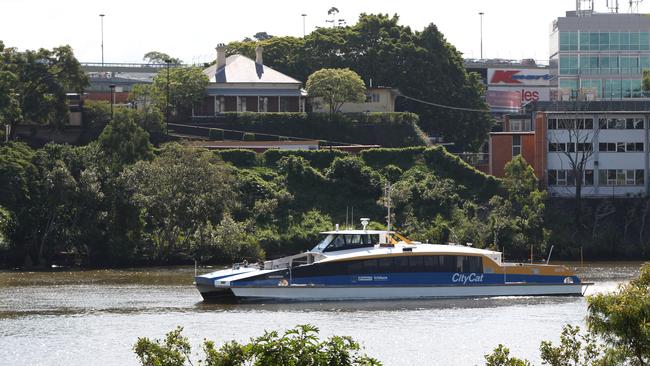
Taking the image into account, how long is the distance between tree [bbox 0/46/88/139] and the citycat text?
130 feet

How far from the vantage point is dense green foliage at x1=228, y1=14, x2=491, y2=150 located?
111 m

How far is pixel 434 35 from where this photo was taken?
367ft

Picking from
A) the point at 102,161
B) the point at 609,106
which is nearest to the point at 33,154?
the point at 102,161

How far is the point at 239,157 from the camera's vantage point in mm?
91188

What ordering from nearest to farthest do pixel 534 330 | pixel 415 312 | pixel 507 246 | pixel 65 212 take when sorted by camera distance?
pixel 534 330 < pixel 415 312 < pixel 65 212 < pixel 507 246

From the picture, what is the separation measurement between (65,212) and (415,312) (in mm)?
27009

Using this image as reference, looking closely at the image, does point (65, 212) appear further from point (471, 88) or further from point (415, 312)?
point (471, 88)

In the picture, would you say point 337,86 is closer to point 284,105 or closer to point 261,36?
point 284,105

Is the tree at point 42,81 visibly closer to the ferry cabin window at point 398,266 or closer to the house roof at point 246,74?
the house roof at point 246,74

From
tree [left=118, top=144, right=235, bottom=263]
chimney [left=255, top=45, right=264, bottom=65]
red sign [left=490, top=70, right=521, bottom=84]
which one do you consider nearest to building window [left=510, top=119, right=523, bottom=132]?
chimney [left=255, top=45, right=264, bottom=65]

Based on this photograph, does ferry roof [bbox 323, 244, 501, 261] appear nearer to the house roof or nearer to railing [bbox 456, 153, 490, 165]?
railing [bbox 456, 153, 490, 165]

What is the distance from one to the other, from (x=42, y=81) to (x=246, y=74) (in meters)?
18.9

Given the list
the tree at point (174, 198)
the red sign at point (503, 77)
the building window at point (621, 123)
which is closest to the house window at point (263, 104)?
the tree at point (174, 198)

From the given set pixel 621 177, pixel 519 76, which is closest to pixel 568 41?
pixel 621 177
